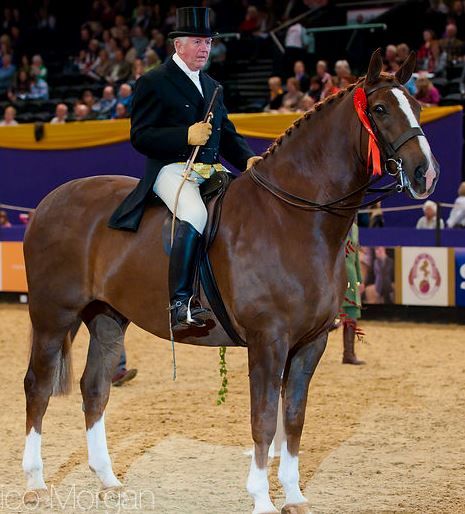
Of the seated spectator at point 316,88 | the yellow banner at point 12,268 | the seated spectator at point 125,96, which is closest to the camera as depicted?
the yellow banner at point 12,268

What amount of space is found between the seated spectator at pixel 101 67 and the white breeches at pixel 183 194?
15552mm

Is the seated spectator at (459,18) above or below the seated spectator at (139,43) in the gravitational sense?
above

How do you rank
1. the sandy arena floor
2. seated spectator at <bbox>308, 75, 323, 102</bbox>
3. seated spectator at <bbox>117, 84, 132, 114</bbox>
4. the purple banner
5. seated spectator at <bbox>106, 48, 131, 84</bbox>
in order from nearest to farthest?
the sandy arena floor < the purple banner < seated spectator at <bbox>308, 75, 323, 102</bbox> < seated spectator at <bbox>117, 84, 132, 114</bbox> < seated spectator at <bbox>106, 48, 131, 84</bbox>

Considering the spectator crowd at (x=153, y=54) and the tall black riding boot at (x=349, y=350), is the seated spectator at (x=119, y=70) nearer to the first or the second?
the spectator crowd at (x=153, y=54)

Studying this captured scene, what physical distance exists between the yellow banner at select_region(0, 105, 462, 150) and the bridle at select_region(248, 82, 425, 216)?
9239 millimetres

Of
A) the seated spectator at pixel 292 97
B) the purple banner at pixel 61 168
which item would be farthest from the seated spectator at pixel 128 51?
the seated spectator at pixel 292 97

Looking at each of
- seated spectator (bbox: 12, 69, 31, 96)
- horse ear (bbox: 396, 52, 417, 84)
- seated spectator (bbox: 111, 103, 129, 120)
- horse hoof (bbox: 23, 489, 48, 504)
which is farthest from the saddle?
seated spectator (bbox: 12, 69, 31, 96)

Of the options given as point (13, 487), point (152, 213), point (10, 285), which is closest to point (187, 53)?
point (152, 213)

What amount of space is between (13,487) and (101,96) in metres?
15.3

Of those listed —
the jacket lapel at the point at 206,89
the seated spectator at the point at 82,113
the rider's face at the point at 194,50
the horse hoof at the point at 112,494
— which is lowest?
the horse hoof at the point at 112,494

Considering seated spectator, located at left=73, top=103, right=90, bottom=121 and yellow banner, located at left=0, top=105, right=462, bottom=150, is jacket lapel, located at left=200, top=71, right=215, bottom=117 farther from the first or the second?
seated spectator, located at left=73, top=103, right=90, bottom=121

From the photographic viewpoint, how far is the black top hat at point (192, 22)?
5133 millimetres

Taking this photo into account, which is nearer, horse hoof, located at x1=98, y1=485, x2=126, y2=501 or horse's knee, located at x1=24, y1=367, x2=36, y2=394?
horse hoof, located at x1=98, y1=485, x2=126, y2=501

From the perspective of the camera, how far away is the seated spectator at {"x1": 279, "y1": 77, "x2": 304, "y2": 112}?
1528 cm
